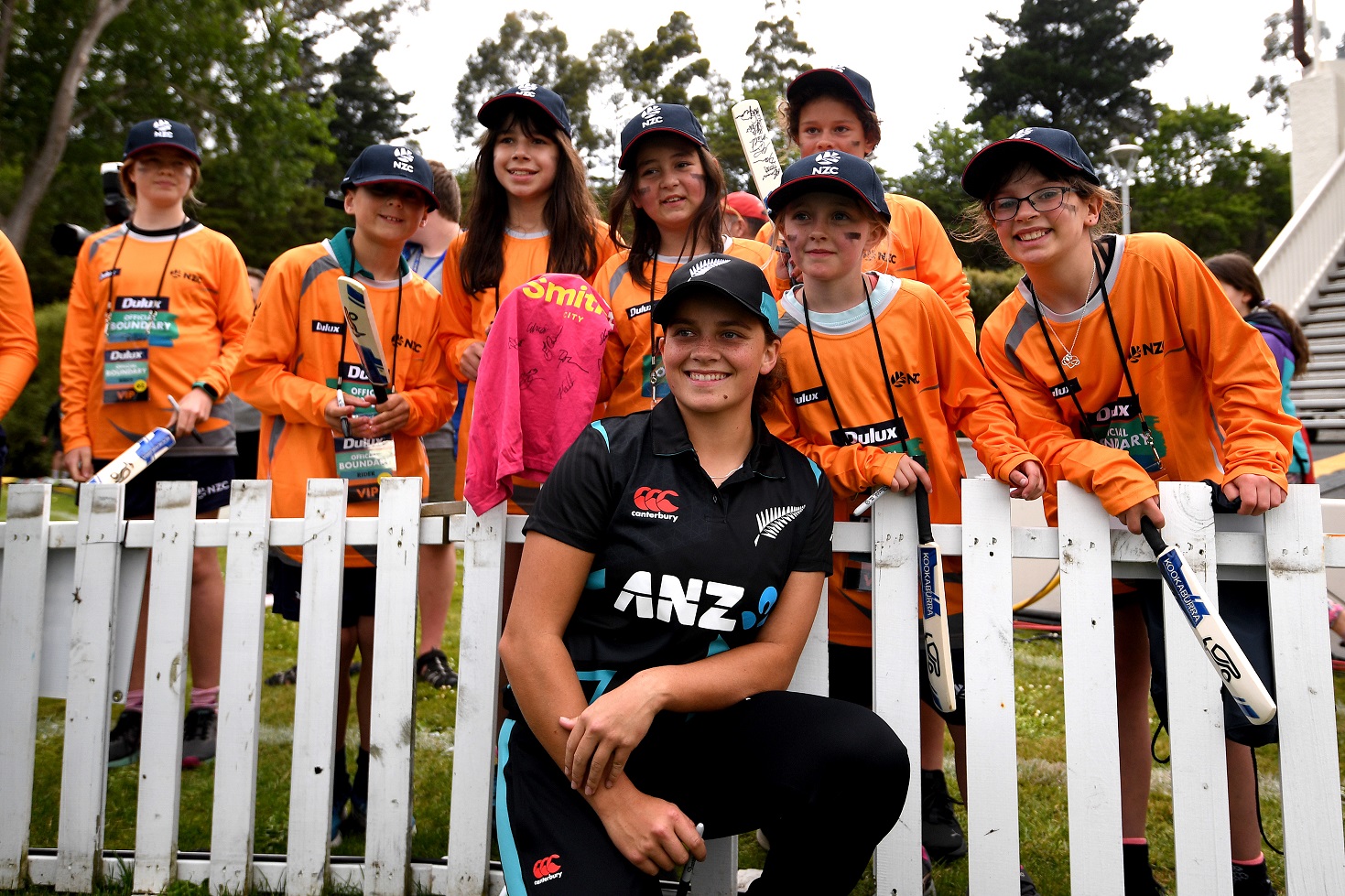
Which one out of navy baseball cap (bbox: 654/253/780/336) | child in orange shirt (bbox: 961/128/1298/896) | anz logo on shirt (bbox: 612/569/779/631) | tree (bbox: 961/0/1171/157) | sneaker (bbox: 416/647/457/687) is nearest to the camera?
anz logo on shirt (bbox: 612/569/779/631)

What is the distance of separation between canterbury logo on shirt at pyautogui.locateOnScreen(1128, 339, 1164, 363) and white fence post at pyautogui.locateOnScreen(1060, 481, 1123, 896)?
0.52 meters

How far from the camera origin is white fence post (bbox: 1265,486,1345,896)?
264 cm

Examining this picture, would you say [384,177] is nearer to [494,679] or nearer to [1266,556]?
[494,679]

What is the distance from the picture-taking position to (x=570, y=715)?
2320 mm

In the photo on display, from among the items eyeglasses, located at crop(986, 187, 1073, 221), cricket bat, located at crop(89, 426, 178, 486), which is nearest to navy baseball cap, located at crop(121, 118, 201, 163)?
cricket bat, located at crop(89, 426, 178, 486)

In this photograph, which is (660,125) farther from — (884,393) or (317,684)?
(317,684)

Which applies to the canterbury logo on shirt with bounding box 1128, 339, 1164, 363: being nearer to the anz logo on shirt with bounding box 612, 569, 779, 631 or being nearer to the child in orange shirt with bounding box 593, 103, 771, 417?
the child in orange shirt with bounding box 593, 103, 771, 417

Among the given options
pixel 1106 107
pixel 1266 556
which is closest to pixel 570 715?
pixel 1266 556

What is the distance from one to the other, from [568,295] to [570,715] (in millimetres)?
1280

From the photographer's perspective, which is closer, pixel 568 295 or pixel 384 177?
pixel 568 295

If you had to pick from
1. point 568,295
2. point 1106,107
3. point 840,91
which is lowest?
point 568,295

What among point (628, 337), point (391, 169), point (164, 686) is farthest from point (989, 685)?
point (391, 169)

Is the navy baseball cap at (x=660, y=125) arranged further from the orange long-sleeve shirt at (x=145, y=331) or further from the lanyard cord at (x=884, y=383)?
the orange long-sleeve shirt at (x=145, y=331)

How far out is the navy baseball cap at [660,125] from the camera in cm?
340
